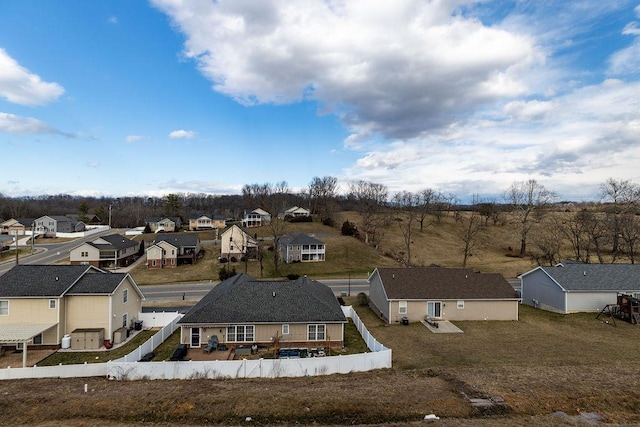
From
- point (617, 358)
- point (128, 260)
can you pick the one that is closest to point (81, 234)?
point (128, 260)

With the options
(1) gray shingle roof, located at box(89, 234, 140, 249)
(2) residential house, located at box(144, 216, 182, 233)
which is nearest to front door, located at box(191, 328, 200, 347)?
(1) gray shingle roof, located at box(89, 234, 140, 249)

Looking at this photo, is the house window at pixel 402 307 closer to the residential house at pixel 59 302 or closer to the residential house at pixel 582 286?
the residential house at pixel 582 286

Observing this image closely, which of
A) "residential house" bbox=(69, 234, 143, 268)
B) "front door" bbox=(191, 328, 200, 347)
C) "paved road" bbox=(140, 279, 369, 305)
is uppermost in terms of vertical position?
"residential house" bbox=(69, 234, 143, 268)

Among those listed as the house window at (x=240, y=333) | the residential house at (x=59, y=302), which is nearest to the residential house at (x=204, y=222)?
the residential house at (x=59, y=302)

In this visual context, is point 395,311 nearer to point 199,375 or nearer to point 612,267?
point 199,375

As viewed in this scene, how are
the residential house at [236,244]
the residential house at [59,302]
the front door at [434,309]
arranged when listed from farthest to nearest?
the residential house at [236,244], the front door at [434,309], the residential house at [59,302]

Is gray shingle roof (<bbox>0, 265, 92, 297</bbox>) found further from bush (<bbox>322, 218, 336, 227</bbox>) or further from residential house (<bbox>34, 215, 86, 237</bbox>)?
residential house (<bbox>34, 215, 86, 237</bbox>)
